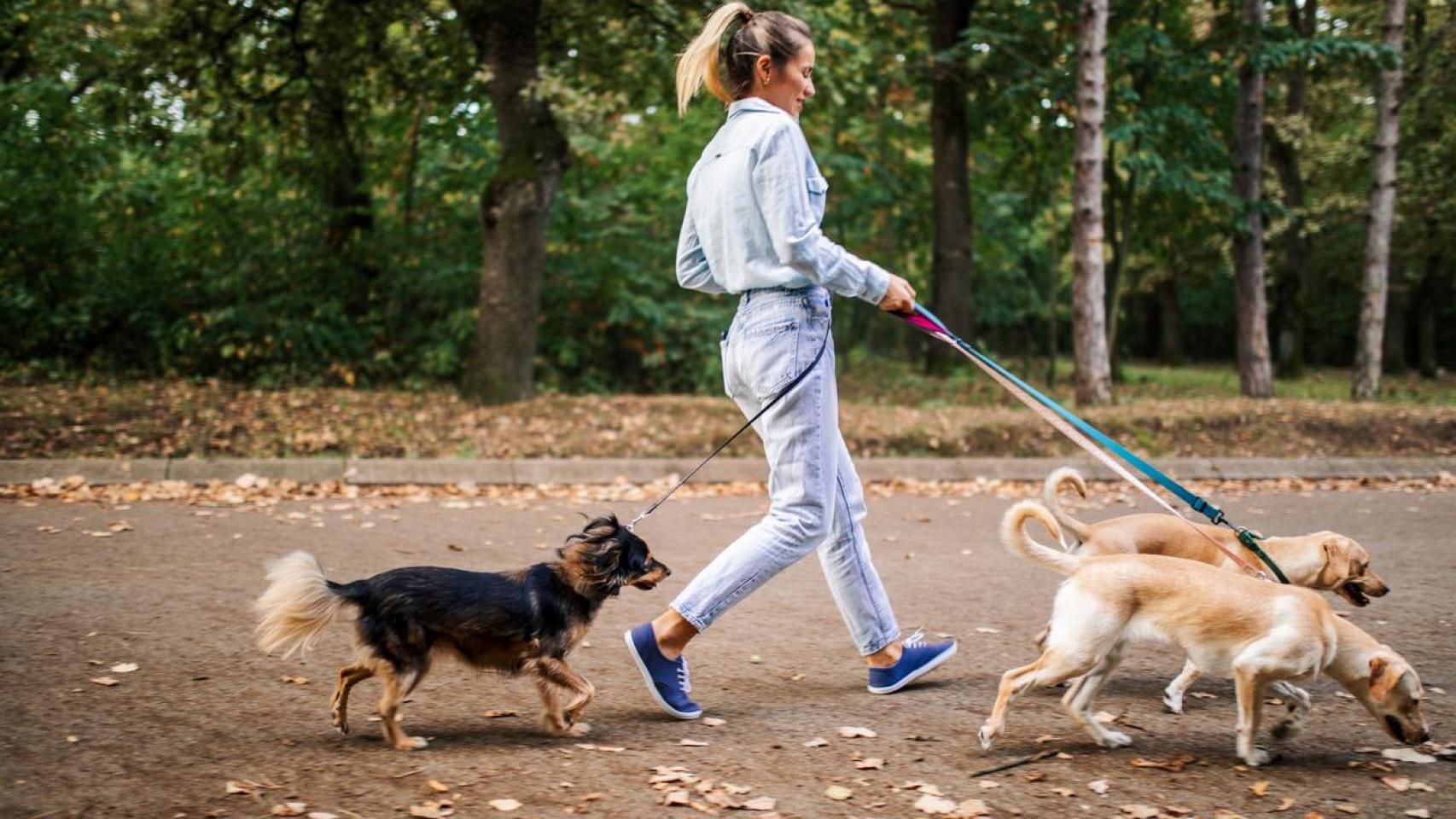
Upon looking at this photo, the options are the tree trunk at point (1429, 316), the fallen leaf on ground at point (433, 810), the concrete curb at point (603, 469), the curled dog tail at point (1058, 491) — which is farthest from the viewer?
the tree trunk at point (1429, 316)

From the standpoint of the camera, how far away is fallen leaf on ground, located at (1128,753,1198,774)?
13.4 feet

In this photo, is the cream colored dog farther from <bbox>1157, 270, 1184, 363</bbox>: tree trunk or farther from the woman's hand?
<bbox>1157, 270, 1184, 363</bbox>: tree trunk

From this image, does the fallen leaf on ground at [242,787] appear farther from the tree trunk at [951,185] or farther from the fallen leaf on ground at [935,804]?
the tree trunk at [951,185]

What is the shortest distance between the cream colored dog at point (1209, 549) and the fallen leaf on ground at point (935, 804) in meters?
1.42

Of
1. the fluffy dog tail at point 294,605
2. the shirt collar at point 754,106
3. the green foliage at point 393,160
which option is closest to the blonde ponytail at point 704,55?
the shirt collar at point 754,106

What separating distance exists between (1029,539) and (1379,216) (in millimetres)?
14117

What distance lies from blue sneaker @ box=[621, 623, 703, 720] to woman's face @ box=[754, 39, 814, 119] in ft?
6.73

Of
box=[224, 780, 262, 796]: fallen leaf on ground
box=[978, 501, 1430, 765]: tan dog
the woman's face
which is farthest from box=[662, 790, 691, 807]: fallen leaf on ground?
the woman's face

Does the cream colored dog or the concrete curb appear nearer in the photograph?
the cream colored dog

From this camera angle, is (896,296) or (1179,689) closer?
(896,296)

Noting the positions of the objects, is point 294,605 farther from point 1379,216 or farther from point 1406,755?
point 1379,216

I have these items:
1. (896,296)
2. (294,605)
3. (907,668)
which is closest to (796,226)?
(896,296)

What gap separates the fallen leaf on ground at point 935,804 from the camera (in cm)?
364

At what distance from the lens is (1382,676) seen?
161 inches
